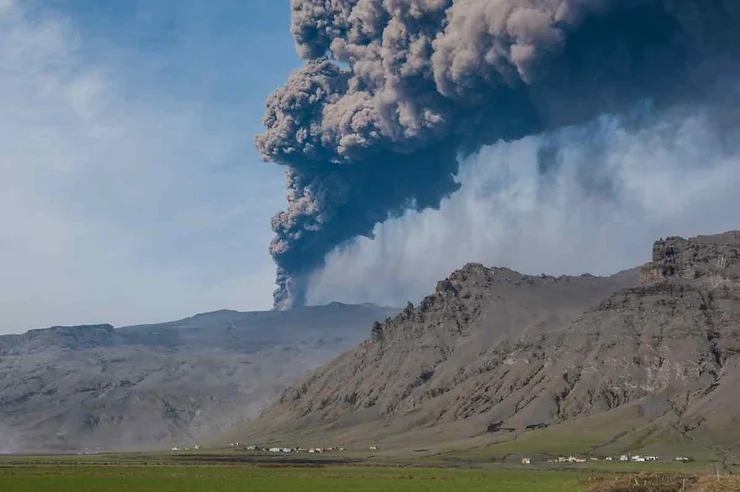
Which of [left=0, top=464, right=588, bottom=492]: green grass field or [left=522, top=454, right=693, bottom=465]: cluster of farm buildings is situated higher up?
[left=0, top=464, right=588, bottom=492]: green grass field

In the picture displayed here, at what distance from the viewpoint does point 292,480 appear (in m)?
118

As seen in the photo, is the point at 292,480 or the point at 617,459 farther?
the point at 617,459

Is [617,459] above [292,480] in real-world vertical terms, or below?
below

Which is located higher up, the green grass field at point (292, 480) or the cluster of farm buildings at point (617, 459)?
the green grass field at point (292, 480)

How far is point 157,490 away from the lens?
99062 millimetres

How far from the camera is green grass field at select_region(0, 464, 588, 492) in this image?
10194 cm

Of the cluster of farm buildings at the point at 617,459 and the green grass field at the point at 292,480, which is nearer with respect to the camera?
the green grass field at the point at 292,480

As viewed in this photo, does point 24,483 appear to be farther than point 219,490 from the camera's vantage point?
Yes

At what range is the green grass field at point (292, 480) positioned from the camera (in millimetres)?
101938

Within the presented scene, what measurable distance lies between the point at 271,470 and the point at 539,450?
68.8m

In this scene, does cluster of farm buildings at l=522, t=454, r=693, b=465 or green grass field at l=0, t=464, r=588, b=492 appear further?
cluster of farm buildings at l=522, t=454, r=693, b=465

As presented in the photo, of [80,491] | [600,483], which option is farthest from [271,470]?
[600,483]

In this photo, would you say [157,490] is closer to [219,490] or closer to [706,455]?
[219,490]

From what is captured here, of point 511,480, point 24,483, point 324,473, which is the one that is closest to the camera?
point 24,483
